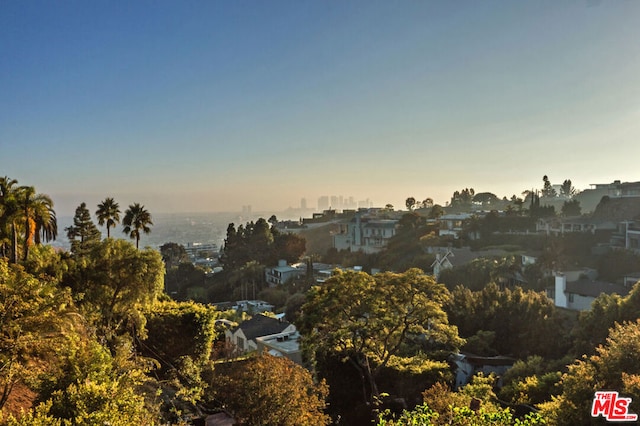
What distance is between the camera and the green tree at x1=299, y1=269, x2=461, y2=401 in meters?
17.5

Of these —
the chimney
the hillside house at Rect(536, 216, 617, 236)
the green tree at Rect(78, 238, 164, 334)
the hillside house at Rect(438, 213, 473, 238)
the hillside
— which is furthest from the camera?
the hillside

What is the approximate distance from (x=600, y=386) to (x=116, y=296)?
15.0 m

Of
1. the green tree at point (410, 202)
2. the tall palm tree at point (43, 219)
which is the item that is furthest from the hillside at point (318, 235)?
the tall palm tree at point (43, 219)

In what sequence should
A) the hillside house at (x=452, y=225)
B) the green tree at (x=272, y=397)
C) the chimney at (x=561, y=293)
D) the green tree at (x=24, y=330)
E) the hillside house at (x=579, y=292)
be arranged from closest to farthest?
the green tree at (x=24, y=330), the green tree at (x=272, y=397), the hillside house at (x=579, y=292), the chimney at (x=561, y=293), the hillside house at (x=452, y=225)

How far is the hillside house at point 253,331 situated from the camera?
2755cm

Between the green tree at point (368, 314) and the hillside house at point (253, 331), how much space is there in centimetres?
982

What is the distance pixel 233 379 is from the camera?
13.9 meters

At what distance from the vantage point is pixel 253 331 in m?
28.1

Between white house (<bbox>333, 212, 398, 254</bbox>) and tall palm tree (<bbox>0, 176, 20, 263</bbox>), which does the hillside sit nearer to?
white house (<bbox>333, 212, 398, 254</bbox>)

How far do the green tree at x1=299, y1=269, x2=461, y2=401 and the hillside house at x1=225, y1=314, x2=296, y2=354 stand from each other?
9.82 m

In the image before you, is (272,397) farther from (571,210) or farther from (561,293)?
(571,210)

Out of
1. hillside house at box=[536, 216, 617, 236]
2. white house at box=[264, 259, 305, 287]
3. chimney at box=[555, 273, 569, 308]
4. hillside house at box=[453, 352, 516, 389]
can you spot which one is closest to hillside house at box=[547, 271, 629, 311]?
chimney at box=[555, 273, 569, 308]

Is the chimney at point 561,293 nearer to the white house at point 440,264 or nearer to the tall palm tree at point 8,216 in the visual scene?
the white house at point 440,264

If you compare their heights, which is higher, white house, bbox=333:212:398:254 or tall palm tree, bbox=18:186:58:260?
tall palm tree, bbox=18:186:58:260
